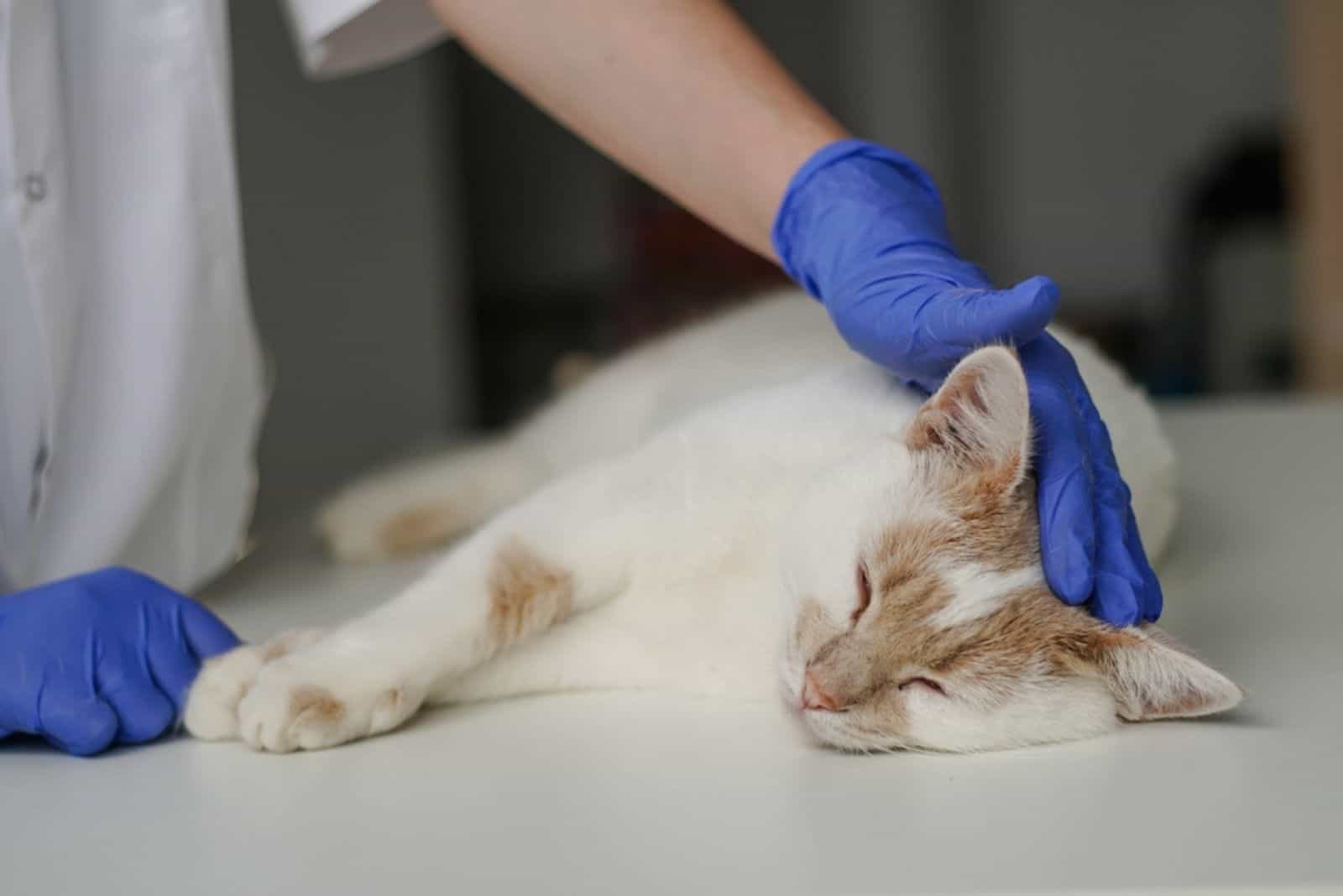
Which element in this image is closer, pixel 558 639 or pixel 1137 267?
pixel 558 639

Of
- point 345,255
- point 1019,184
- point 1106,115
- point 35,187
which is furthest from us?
point 1019,184

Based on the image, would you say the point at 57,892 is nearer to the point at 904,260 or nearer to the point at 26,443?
the point at 26,443

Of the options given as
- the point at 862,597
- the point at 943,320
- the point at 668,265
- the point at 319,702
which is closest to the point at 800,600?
the point at 862,597

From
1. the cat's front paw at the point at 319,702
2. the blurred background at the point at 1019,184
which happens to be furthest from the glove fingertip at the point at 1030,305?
the blurred background at the point at 1019,184

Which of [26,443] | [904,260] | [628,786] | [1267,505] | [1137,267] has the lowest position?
[1137,267]

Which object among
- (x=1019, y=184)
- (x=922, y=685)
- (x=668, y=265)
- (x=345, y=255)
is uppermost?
(x=922, y=685)

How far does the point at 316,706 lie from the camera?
121 centimetres

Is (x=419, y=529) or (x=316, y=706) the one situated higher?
(x=316, y=706)

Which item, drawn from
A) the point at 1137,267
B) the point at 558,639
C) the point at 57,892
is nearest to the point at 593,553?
the point at 558,639

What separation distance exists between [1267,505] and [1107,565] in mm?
873

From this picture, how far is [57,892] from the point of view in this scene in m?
0.94

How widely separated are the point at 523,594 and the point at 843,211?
0.50m

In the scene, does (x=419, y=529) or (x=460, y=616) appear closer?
(x=460, y=616)

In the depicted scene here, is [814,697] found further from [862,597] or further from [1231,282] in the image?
[1231,282]
